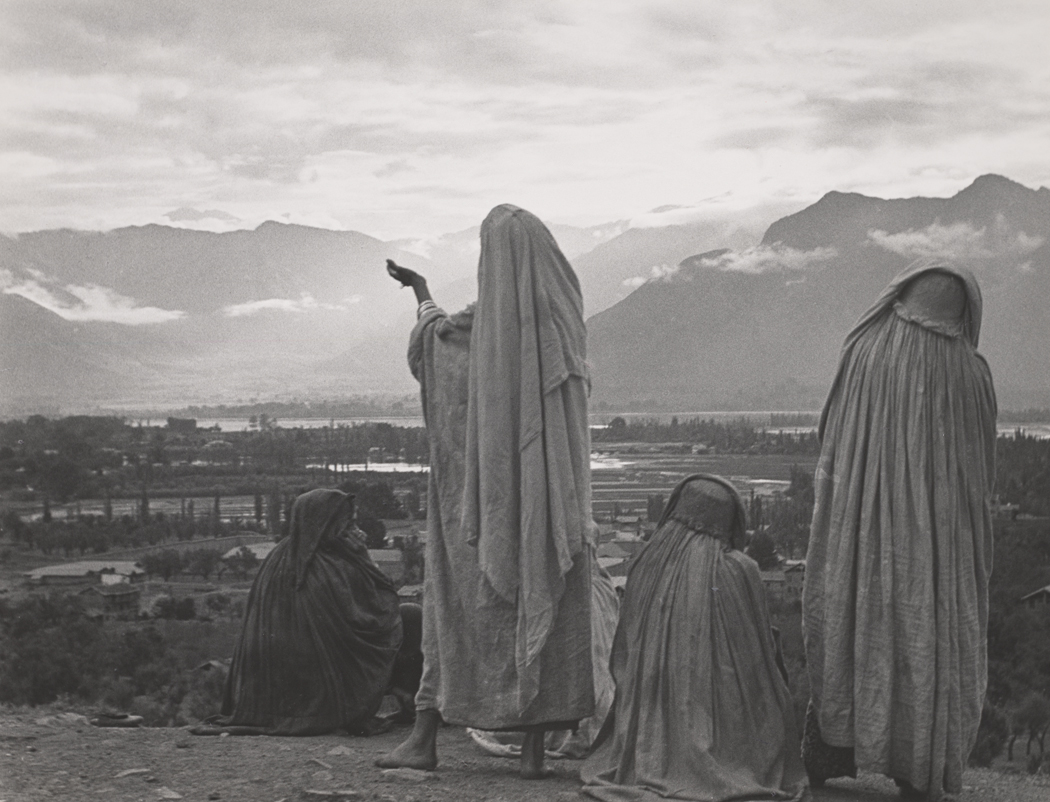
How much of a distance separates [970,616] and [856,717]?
78 cm

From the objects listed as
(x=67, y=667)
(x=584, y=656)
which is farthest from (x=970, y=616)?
(x=67, y=667)

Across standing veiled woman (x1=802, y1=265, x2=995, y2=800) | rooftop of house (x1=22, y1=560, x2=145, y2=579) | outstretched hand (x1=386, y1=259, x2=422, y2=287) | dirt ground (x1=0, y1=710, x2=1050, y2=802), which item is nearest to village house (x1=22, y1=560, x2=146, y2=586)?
rooftop of house (x1=22, y1=560, x2=145, y2=579)

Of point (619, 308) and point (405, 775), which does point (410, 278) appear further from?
point (619, 308)

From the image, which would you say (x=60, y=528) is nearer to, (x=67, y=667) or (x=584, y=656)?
(x=67, y=667)

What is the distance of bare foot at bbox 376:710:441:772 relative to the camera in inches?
280

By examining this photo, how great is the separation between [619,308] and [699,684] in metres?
50.5

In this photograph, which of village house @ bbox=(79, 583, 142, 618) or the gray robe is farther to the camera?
village house @ bbox=(79, 583, 142, 618)

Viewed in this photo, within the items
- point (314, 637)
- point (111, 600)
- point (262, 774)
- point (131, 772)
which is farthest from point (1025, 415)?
point (131, 772)

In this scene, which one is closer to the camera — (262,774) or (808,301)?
(262,774)

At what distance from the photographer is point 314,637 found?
8703mm

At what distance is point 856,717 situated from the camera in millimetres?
6691

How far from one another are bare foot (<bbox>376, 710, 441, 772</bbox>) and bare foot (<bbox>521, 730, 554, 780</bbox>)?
1.72 feet

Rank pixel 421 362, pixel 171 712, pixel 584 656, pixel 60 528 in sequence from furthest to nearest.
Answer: pixel 60 528, pixel 171 712, pixel 421 362, pixel 584 656

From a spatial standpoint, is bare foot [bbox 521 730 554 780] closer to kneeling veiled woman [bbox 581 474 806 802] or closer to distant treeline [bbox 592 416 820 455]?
kneeling veiled woman [bbox 581 474 806 802]
